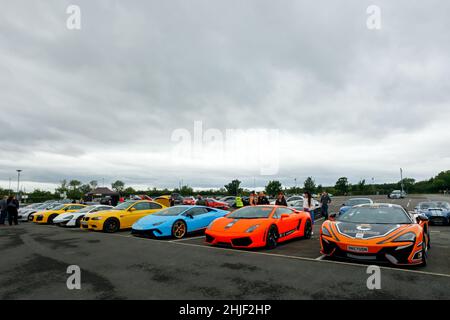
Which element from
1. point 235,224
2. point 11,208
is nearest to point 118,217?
point 235,224

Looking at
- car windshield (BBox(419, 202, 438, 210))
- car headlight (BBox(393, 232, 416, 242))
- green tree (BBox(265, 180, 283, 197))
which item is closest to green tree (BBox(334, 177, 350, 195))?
green tree (BBox(265, 180, 283, 197))

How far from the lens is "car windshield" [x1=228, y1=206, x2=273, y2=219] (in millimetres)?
7951

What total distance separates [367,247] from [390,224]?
107cm

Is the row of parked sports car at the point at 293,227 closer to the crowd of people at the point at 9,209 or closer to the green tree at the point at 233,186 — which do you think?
the crowd of people at the point at 9,209

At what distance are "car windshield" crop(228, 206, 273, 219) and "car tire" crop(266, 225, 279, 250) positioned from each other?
425mm

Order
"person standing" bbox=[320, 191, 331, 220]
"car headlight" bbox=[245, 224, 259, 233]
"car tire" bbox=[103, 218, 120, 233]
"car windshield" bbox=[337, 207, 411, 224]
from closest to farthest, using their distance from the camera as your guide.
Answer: "car windshield" bbox=[337, 207, 411, 224] → "car headlight" bbox=[245, 224, 259, 233] → "car tire" bbox=[103, 218, 120, 233] → "person standing" bbox=[320, 191, 331, 220]

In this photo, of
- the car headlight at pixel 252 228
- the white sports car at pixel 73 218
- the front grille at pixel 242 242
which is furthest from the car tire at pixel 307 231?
the white sports car at pixel 73 218

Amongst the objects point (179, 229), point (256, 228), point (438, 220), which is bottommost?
point (438, 220)

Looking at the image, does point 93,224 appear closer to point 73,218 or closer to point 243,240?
point 73,218

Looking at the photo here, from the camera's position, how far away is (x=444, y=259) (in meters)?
6.05

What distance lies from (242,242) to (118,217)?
6.85 metres

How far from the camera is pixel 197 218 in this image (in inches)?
405

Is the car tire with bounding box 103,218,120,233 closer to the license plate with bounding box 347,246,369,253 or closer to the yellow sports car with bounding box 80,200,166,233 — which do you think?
the yellow sports car with bounding box 80,200,166,233
